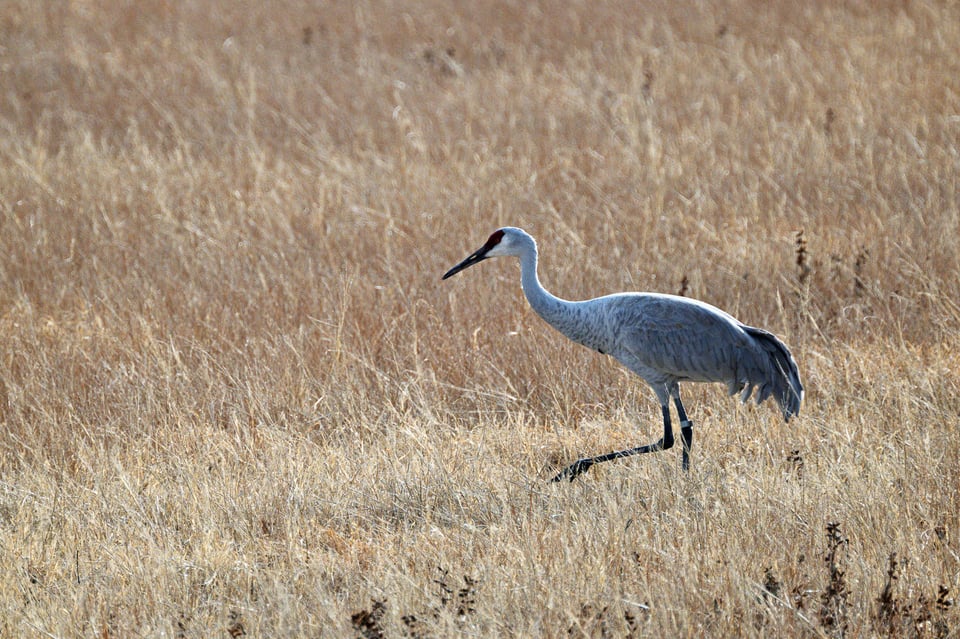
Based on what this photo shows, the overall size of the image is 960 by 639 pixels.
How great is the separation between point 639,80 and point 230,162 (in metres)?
4.11

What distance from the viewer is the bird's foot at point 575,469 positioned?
4586 millimetres

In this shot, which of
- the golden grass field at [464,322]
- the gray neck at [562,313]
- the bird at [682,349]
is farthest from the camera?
the gray neck at [562,313]

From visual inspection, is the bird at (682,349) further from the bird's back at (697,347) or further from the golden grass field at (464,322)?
the golden grass field at (464,322)

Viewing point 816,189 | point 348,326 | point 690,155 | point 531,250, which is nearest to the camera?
point 531,250

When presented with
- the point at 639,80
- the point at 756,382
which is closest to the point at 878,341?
the point at 756,382

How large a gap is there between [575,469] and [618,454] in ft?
0.67

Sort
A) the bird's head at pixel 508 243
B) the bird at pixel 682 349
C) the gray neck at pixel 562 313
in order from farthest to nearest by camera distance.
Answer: the bird's head at pixel 508 243 < the gray neck at pixel 562 313 < the bird at pixel 682 349

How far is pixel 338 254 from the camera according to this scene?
751 centimetres

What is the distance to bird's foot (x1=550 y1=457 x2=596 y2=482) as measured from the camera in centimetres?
459

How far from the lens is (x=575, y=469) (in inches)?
184

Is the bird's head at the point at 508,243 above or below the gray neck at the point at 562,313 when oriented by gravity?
above

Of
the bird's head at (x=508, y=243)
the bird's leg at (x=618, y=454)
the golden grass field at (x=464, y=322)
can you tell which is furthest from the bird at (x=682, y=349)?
the bird's head at (x=508, y=243)

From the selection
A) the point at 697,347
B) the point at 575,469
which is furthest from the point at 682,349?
the point at 575,469

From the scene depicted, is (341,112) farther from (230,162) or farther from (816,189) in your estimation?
(816,189)
